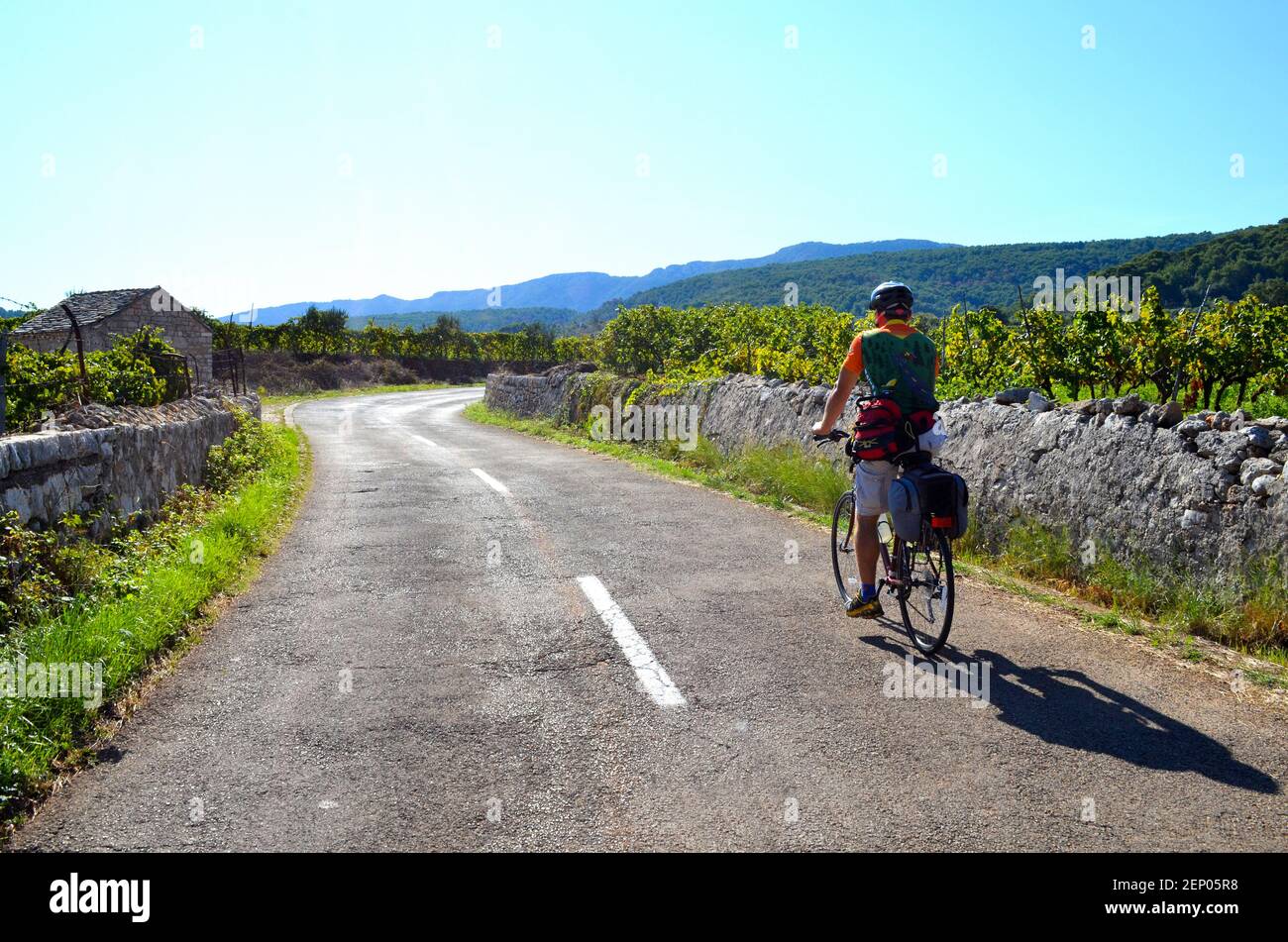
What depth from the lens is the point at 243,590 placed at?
7.28 metres

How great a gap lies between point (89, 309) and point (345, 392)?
1418 centimetres

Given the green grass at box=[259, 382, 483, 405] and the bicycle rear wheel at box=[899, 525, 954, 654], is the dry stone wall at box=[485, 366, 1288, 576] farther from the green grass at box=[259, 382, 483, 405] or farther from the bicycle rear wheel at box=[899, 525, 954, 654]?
the green grass at box=[259, 382, 483, 405]

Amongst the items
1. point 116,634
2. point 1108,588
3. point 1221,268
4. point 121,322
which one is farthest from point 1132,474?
point 121,322

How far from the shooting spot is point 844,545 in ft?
Result: 21.5

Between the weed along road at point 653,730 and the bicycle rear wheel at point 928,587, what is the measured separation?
0.21 metres

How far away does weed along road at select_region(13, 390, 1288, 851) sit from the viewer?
133 inches

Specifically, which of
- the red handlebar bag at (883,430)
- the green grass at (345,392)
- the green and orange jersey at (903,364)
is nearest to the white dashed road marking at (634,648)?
the red handlebar bag at (883,430)

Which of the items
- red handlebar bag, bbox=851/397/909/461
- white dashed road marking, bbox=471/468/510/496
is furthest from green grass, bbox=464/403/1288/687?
white dashed road marking, bbox=471/468/510/496

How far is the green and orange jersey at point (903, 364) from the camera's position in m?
5.47

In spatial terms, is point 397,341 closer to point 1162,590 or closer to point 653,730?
point 1162,590

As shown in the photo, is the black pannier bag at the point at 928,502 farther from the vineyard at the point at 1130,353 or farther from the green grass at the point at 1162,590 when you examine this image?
the vineyard at the point at 1130,353

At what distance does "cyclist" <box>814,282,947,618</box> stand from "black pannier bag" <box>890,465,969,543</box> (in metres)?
0.21
